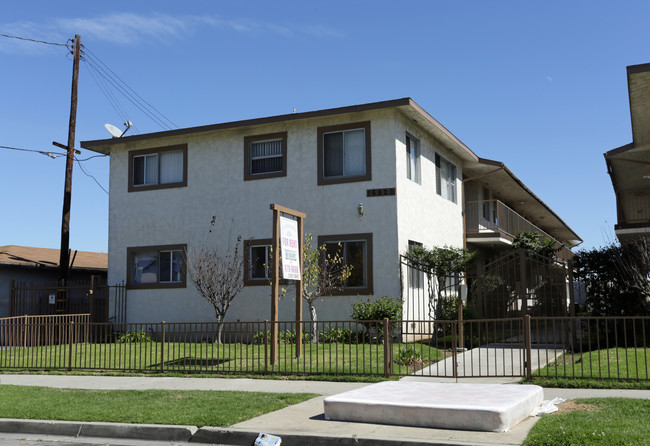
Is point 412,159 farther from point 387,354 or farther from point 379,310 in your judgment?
point 387,354

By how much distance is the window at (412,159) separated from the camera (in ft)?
67.6

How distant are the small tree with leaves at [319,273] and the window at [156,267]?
190 inches

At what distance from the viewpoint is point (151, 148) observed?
76.2 feet

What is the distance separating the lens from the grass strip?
9148 millimetres

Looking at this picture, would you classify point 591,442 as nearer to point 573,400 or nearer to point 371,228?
point 573,400

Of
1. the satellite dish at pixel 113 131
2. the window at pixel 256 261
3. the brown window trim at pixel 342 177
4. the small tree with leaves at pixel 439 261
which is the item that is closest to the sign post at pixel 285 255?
the brown window trim at pixel 342 177

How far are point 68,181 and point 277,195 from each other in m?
8.56

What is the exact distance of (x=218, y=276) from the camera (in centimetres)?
2003

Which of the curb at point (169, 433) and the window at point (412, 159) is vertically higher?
the window at point (412, 159)

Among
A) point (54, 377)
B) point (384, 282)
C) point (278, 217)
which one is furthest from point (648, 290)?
point (54, 377)

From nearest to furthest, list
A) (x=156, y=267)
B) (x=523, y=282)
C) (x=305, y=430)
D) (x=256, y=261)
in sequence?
(x=305, y=430), (x=523, y=282), (x=256, y=261), (x=156, y=267)

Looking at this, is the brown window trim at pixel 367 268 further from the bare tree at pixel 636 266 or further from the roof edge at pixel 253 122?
the bare tree at pixel 636 266

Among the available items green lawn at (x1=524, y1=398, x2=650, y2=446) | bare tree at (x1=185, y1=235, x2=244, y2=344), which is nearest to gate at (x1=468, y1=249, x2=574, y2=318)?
bare tree at (x1=185, y1=235, x2=244, y2=344)

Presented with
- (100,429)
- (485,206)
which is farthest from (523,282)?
(485,206)
